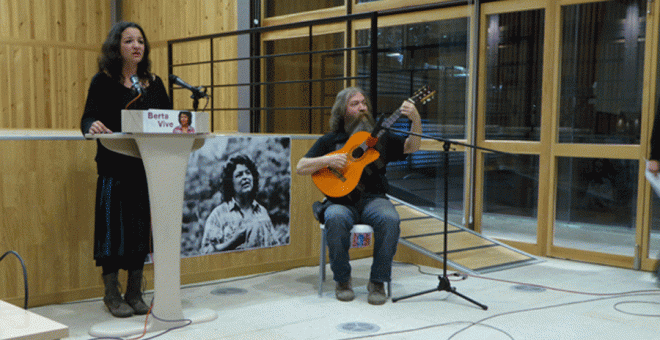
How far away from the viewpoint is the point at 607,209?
4.54 m

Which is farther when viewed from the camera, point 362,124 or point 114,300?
point 362,124

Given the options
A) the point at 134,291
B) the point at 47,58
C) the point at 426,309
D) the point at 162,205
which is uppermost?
the point at 47,58

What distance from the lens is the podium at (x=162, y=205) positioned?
2.59m

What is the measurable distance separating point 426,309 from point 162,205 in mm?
1415

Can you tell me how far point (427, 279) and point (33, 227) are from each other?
2270mm

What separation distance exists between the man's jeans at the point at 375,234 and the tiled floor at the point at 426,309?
6.7 inches

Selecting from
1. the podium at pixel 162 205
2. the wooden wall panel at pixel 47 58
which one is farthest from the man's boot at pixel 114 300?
the wooden wall panel at pixel 47 58

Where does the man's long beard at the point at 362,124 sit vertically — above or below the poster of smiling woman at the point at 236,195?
above

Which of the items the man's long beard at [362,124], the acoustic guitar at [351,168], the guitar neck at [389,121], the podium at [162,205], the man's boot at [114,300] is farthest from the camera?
the man's long beard at [362,124]

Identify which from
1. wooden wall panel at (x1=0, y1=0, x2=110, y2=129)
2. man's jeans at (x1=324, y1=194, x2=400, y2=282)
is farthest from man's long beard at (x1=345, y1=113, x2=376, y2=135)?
wooden wall panel at (x1=0, y1=0, x2=110, y2=129)

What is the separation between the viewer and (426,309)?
10.3ft

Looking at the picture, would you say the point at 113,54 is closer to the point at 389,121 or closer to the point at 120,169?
the point at 120,169

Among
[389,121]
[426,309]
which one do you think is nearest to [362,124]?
[389,121]

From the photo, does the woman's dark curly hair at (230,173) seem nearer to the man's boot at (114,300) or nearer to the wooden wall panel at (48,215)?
the wooden wall panel at (48,215)
